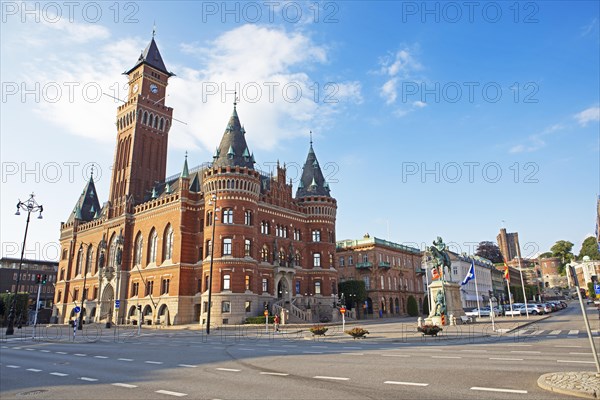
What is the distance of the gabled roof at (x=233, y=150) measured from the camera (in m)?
53.6

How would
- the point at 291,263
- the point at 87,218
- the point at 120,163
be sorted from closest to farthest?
the point at 291,263 → the point at 120,163 → the point at 87,218

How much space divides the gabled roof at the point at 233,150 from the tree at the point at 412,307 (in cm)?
4199

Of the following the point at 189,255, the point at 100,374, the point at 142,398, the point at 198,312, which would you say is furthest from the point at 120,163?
the point at 142,398

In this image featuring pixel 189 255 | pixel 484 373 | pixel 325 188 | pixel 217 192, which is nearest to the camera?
pixel 484 373

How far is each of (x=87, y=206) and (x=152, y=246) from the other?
3027 cm

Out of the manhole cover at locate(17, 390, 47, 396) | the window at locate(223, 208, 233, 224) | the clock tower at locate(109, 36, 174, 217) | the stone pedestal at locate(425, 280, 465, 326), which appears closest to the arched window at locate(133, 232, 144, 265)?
the clock tower at locate(109, 36, 174, 217)

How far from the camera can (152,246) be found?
2378 inches

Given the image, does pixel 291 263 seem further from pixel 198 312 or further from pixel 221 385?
pixel 221 385

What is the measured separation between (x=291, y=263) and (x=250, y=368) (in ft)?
145

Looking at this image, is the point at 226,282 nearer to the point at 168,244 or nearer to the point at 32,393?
the point at 168,244

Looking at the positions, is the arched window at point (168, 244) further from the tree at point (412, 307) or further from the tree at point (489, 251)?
the tree at point (489, 251)

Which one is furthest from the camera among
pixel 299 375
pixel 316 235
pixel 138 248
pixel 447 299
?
pixel 316 235

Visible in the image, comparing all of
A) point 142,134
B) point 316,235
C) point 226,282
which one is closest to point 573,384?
point 226,282

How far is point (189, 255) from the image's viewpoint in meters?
55.2
